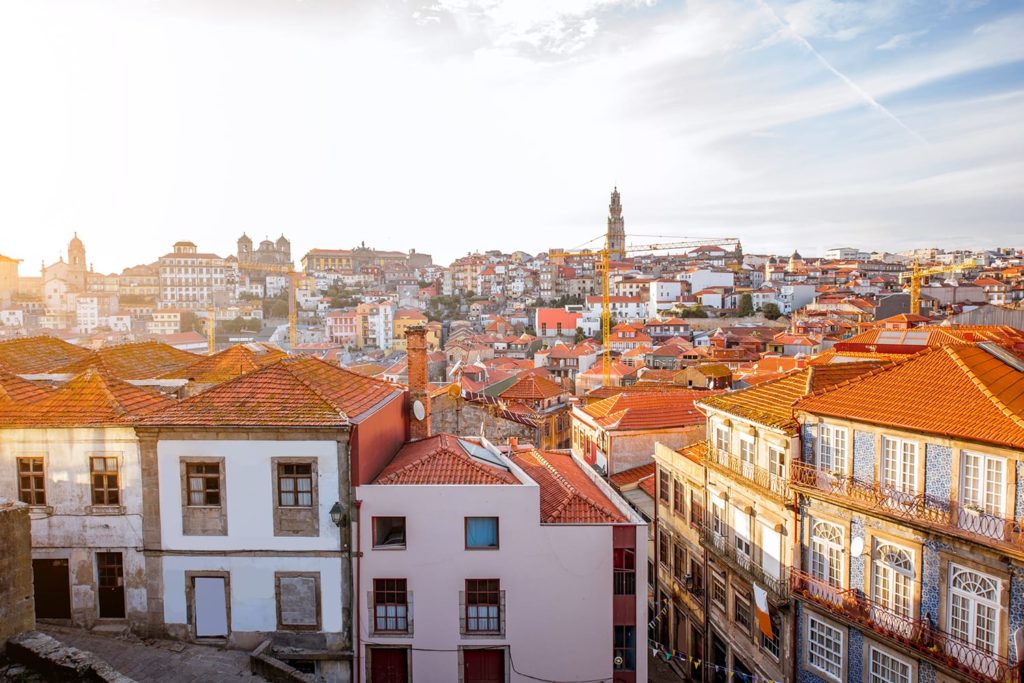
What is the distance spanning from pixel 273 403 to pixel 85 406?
4.23 meters

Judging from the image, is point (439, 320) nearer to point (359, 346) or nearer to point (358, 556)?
point (359, 346)

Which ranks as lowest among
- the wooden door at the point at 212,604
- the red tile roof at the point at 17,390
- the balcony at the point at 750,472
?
the wooden door at the point at 212,604

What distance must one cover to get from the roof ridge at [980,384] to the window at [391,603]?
1237cm

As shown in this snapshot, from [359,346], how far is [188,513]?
9727cm

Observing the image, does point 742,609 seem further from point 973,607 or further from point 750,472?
point 973,607

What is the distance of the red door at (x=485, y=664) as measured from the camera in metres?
14.2

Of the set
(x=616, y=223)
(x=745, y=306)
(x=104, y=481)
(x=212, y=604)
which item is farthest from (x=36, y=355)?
(x=616, y=223)

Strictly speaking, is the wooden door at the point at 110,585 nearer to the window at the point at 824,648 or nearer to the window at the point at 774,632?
the window at the point at 774,632

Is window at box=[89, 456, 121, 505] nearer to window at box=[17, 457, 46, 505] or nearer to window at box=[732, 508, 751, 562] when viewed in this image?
window at box=[17, 457, 46, 505]

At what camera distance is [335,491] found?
45.3ft

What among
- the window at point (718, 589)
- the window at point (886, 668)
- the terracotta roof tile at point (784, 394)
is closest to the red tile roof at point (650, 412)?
the terracotta roof tile at point (784, 394)

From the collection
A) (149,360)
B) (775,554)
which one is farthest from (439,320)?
(775,554)

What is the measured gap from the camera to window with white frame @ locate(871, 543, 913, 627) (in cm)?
1384

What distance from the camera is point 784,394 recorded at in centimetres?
1827
